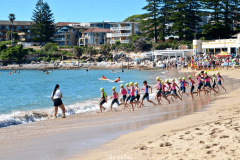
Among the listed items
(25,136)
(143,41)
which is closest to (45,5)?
(143,41)

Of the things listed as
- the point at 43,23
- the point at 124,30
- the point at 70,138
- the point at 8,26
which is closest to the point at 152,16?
the point at 124,30

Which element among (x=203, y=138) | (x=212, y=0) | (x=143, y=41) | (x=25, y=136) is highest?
(x=212, y=0)

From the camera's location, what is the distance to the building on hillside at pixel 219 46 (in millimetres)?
53866

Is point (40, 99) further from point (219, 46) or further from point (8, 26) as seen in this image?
point (8, 26)

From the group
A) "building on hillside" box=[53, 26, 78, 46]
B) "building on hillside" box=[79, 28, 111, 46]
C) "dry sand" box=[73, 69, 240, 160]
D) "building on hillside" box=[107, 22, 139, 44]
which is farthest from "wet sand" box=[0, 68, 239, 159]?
"building on hillside" box=[53, 26, 78, 46]

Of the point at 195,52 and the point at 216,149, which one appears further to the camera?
the point at 195,52

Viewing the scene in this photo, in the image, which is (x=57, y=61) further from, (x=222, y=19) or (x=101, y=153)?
(x=101, y=153)

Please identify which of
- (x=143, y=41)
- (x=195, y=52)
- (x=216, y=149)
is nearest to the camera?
(x=216, y=149)

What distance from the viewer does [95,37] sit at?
95938mm

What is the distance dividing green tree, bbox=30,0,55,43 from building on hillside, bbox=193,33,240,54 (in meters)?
47.4

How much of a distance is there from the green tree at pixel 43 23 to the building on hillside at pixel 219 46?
156ft

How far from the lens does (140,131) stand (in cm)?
911

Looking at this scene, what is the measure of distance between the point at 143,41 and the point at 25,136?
69.0 meters

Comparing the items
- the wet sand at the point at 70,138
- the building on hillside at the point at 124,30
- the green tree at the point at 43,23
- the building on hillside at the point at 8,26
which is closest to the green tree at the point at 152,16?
the building on hillside at the point at 124,30
